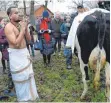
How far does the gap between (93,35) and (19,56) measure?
1.24 metres

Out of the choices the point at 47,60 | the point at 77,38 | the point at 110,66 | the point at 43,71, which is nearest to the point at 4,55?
the point at 43,71

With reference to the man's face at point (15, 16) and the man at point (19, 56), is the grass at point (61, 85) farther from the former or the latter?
the man's face at point (15, 16)

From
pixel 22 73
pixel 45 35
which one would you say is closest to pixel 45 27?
pixel 45 35

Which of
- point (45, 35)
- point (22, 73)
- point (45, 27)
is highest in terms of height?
point (22, 73)

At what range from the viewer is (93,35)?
183 inches

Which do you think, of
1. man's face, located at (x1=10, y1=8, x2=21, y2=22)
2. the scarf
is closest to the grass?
the scarf

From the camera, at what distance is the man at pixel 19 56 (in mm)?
4203

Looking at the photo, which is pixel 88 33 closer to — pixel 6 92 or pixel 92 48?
pixel 92 48

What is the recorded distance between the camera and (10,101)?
5.25 metres

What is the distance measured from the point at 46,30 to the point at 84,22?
12.2 feet

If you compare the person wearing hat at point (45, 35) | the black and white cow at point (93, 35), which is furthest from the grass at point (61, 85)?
the person wearing hat at point (45, 35)

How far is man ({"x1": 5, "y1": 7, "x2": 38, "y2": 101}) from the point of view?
165 inches

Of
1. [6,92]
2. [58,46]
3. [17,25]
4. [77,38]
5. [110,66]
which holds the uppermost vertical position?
[17,25]

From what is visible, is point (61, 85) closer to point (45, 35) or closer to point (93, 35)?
point (93, 35)
